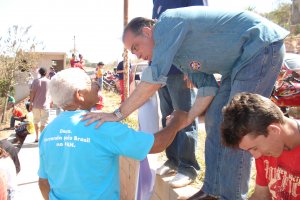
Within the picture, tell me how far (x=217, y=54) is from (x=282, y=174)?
82cm

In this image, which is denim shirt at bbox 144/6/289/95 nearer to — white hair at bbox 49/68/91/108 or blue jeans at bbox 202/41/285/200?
blue jeans at bbox 202/41/285/200

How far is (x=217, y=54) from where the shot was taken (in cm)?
234

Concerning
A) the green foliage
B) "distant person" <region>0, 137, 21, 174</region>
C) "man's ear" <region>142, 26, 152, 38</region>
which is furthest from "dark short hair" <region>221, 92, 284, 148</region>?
the green foliage

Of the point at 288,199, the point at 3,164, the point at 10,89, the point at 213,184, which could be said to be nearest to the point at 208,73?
the point at 213,184

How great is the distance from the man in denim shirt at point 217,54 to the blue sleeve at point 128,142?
0.36 ft

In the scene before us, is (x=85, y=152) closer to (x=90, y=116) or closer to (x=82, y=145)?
(x=82, y=145)

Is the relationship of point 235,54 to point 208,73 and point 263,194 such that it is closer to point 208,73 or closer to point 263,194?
point 208,73

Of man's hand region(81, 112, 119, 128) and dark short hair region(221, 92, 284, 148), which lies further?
man's hand region(81, 112, 119, 128)

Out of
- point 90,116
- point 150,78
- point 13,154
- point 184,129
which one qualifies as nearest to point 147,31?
point 150,78

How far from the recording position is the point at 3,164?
12.4ft

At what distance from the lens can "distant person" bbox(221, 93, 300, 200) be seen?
1719mm

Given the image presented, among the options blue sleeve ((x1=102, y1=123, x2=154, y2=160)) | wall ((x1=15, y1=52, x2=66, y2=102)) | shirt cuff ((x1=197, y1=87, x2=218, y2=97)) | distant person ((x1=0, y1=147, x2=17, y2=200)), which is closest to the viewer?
blue sleeve ((x1=102, y1=123, x2=154, y2=160))

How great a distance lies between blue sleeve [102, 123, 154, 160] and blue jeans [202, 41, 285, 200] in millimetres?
509

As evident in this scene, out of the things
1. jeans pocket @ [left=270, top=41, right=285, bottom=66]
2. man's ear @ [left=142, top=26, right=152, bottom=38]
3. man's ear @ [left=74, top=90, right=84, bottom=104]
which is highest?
man's ear @ [left=142, top=26, right=152, bottom=38]
